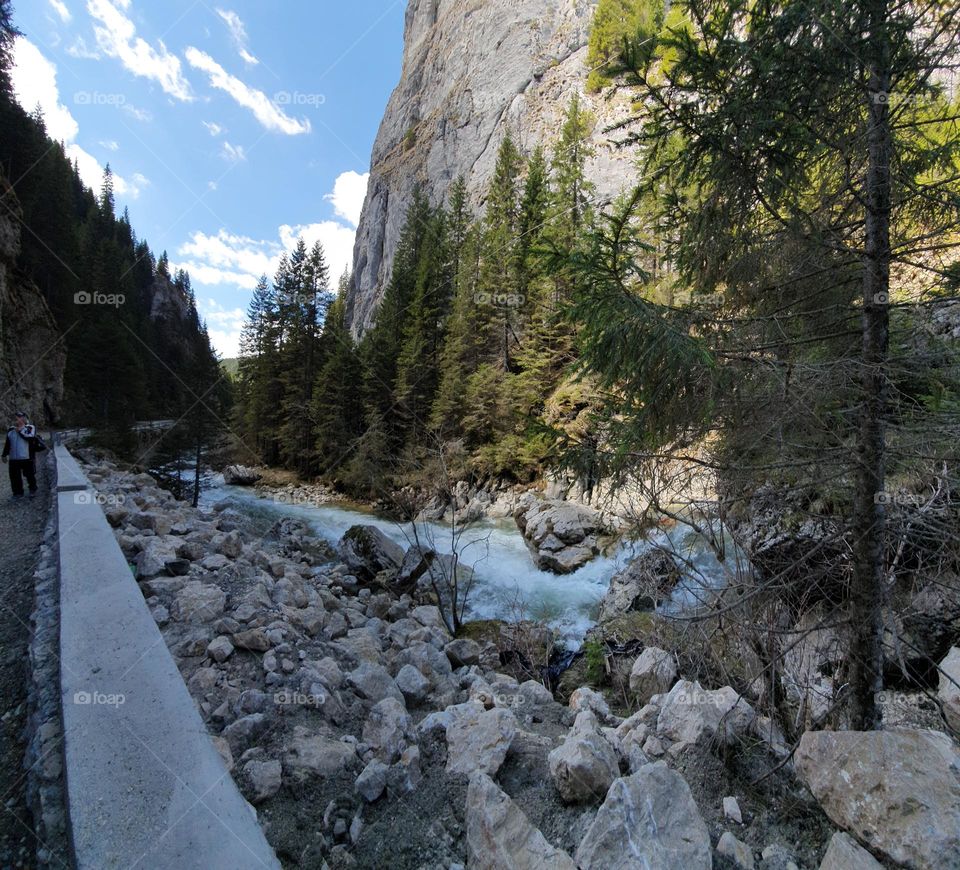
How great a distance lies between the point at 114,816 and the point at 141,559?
432 cm

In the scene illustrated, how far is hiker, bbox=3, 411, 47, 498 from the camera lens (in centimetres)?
771

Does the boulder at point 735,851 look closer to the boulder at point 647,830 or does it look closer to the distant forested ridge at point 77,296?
the boulder at point 647,830

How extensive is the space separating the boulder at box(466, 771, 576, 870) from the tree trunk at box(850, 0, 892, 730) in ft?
7.44

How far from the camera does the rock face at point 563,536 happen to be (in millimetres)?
11742

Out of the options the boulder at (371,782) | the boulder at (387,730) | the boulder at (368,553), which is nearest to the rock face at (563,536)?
the boulder at (368,553)

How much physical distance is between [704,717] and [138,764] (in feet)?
10.4

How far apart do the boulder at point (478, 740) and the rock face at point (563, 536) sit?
8477 mm

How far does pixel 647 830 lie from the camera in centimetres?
210

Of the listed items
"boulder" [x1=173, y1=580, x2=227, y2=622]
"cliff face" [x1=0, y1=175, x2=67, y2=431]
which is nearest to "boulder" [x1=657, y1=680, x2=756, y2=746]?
"boulder" [x1=173, y1=580, x2=227, y2=622]

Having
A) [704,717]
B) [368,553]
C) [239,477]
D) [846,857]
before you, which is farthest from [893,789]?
[239,477]

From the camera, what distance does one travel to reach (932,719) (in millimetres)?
4090

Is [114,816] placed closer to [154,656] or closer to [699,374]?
[154,656]

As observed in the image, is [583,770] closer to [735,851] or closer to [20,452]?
[735,851]

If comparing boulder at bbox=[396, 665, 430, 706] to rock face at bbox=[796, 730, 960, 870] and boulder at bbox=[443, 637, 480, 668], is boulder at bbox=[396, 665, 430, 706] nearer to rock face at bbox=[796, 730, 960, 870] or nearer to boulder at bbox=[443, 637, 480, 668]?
boulder at bbox=[443, 637, 480, 668]
